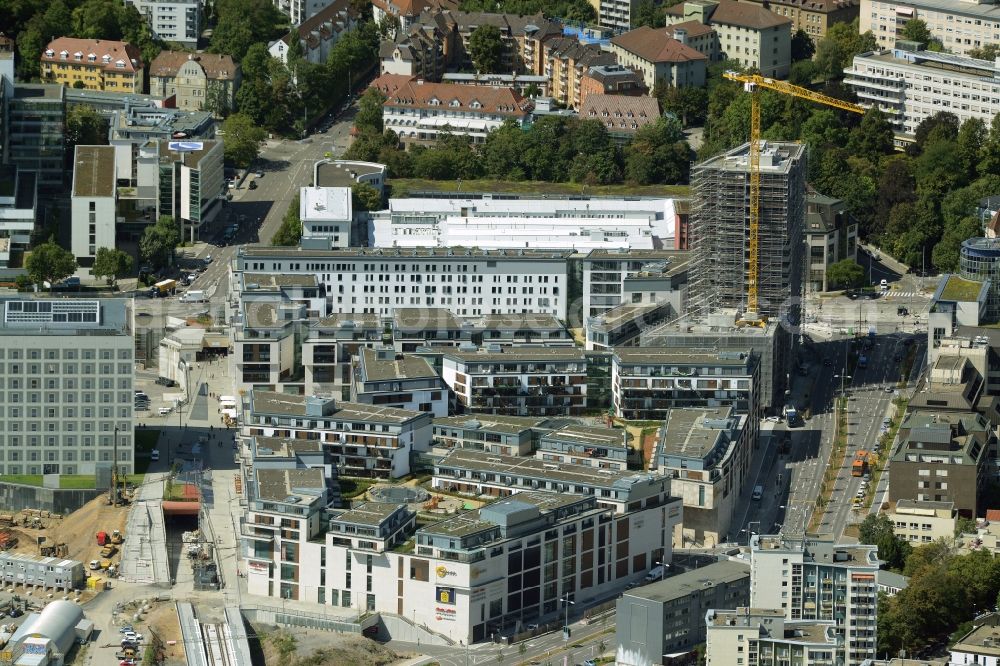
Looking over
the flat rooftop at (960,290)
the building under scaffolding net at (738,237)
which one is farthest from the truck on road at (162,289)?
the flat rooftop at (960,290)

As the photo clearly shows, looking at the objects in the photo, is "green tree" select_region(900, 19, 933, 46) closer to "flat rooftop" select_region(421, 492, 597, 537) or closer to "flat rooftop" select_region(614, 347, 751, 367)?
"flat rooftop" select_region(614, 347, 751, 367)

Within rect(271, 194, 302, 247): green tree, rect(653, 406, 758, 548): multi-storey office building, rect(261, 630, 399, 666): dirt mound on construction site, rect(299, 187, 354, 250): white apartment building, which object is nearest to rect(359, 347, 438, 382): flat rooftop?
rect(653, 406, 758, 548): multi-storey office building

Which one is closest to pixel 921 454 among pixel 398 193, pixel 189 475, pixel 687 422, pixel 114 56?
pixel 687 422

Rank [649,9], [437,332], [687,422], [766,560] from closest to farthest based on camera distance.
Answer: [766,560], [687,422], [437,332], [649,9]

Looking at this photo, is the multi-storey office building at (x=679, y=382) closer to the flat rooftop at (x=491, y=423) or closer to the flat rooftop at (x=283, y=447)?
the flat rooftop at (x=491, y=423)

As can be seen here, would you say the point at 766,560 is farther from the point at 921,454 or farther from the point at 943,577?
the point at 921,454
